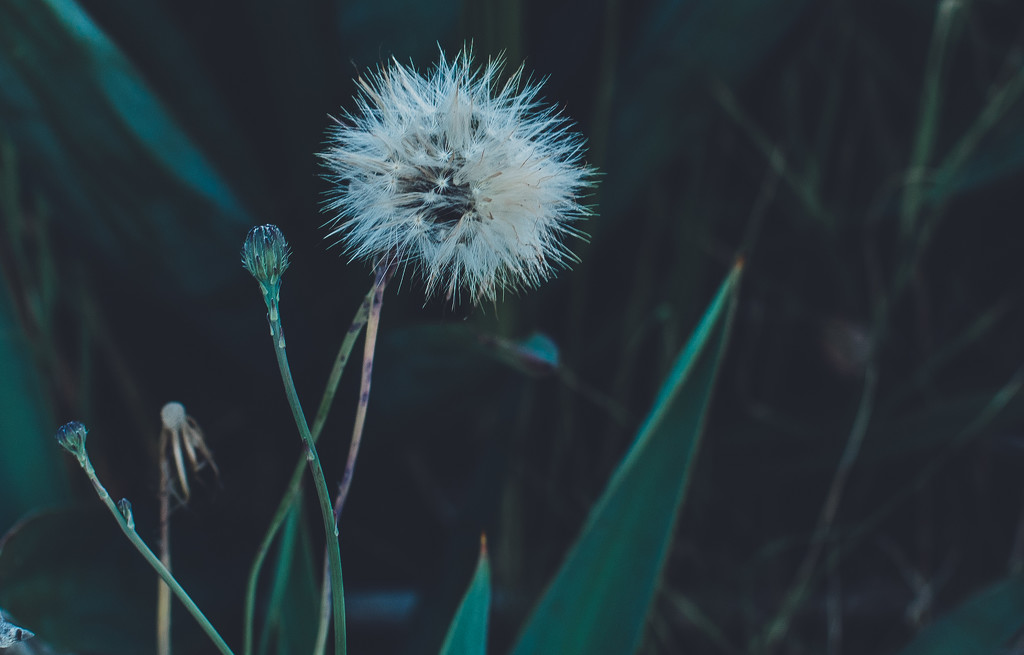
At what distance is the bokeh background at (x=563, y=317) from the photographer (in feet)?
1.63

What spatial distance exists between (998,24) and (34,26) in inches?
33.3

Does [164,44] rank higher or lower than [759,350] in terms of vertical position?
higher

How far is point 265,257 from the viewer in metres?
0.21

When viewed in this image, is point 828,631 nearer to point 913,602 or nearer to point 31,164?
point 913,602

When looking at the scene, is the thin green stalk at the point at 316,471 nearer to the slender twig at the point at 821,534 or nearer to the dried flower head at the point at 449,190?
the dried flower head at the point at 449,190

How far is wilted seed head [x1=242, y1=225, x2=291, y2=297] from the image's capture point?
214 mm

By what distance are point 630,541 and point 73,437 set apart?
0.93ft

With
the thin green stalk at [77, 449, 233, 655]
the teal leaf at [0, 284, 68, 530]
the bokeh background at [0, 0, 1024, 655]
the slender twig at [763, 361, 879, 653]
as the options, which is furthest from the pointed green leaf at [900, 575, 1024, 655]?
the teal leaf at [0, 284, 68, 530]

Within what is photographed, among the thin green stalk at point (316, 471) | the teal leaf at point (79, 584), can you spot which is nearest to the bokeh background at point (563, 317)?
the teal leaf at point (79, 584)

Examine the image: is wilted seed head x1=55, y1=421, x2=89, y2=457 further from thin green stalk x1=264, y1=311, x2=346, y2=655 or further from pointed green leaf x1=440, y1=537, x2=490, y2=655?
pointed green leaf x1=440, y1=537, x2=490, y2=655

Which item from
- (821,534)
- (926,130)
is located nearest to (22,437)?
(821,534)

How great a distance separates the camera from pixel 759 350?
0.79m

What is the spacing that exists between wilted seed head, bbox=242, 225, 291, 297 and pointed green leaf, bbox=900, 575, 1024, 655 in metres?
0.41

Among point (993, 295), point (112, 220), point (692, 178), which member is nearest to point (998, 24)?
point (993, 295)
